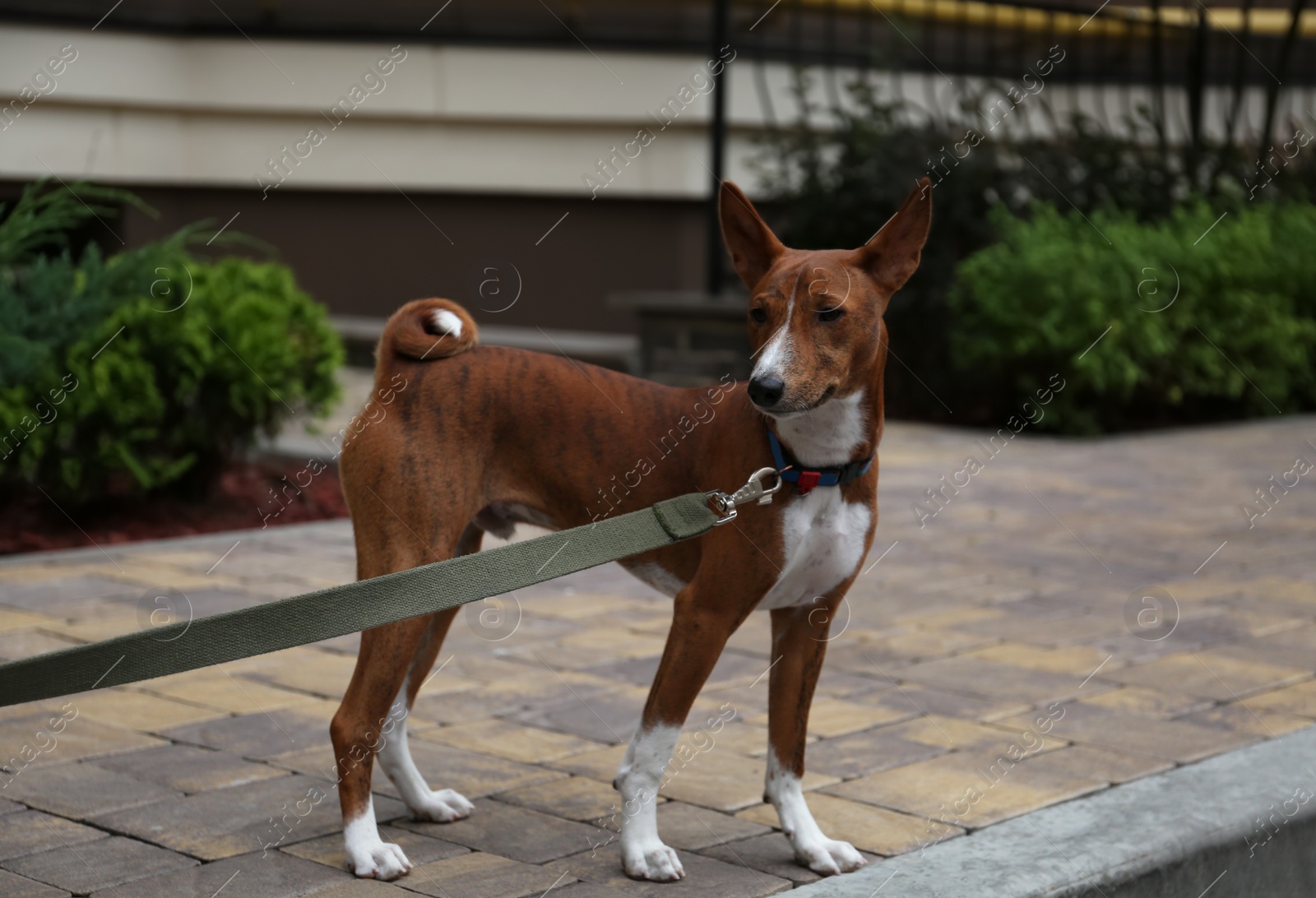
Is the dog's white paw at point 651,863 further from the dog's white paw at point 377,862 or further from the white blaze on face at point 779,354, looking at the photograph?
the white blaze on face at point 779,354

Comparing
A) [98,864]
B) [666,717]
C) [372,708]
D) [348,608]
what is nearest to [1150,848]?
[666,717]

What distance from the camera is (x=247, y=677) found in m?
4.94

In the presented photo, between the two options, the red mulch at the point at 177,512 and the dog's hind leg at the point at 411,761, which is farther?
the red mulch at the point at 177,512

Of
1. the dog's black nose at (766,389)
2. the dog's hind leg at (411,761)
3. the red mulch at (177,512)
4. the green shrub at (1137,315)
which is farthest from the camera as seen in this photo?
the green shrub at (1137,315)

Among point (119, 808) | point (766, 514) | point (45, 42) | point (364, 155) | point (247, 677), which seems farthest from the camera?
point (364, 155)

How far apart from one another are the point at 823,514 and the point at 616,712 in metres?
1.61

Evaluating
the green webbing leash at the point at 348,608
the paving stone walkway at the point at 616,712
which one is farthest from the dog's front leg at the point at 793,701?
the green webbing leash at the point at 348,608

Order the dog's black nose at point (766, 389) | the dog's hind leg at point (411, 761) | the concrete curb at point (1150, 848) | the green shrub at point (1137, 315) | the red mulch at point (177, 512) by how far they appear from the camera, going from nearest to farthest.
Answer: the dog's black nose at point (766, 389) < the concrete curb at point (1150, 848) < the dog's hind leg at point (411, 761) < the red mulch at point (177, 512) < the green shrub at point (1137, 315)

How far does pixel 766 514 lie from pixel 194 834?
62.1 inches

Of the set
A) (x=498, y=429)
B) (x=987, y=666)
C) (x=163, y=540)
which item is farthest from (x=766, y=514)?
(x=163, y=540)

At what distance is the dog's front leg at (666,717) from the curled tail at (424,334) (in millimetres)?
820

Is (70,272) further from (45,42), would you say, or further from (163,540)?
(45,42)

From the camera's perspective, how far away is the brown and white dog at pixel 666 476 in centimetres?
319

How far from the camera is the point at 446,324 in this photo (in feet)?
11.5
